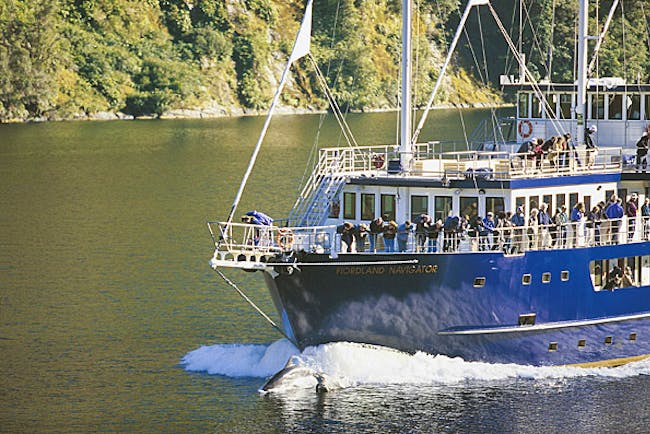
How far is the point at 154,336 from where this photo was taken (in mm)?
44188

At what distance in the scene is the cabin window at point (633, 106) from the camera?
46.7m

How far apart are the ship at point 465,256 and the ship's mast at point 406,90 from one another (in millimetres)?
49

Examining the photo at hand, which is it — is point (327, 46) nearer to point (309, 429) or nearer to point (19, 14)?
point (19, 14)

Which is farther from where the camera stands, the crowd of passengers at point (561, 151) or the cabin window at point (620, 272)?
the crowd of passengers at point (561, 151)

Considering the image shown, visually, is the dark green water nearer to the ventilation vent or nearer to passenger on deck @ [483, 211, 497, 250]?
the ventilation vent

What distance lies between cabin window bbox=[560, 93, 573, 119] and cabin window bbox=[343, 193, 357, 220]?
1010 cm

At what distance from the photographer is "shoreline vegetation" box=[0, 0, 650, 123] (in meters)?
127

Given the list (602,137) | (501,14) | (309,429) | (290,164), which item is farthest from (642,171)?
(501,14)

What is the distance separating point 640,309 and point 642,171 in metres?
4.52

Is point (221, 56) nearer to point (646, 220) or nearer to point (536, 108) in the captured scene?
→ point (536, 108)

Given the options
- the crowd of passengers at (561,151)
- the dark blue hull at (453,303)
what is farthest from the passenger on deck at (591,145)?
the dark blue hull at (453,303)

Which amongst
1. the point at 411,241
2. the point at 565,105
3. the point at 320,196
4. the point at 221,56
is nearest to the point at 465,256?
the point at 411,241

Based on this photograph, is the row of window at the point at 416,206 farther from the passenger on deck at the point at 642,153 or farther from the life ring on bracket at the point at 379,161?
the passenger on deck at the point at 642,153

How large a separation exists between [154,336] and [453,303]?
10240 millimetres
